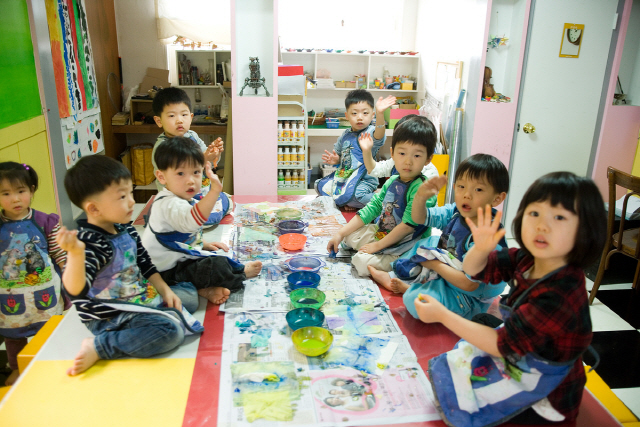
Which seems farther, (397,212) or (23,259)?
(397,212)

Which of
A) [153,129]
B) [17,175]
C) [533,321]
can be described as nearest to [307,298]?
[533,321]

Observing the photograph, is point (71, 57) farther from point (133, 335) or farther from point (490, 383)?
point (490, 383)

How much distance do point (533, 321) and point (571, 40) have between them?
3.49 meters

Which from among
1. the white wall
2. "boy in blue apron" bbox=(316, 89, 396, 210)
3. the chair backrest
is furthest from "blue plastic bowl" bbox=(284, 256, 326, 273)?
the white wall

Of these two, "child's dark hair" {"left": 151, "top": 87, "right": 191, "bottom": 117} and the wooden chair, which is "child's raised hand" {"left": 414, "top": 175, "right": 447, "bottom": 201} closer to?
the wooden chair

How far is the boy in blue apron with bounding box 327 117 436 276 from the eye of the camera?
7.59 feet

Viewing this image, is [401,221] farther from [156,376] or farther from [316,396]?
[156,376]

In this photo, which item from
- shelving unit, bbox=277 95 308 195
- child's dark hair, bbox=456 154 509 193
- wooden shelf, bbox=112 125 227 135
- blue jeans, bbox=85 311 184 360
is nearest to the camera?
blue jeans, bbox=85 311 184 360

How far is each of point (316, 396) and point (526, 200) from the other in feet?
3.06

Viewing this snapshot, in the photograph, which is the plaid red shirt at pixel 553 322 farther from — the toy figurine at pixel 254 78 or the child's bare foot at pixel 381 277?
the toy figurine at pixel 254 78

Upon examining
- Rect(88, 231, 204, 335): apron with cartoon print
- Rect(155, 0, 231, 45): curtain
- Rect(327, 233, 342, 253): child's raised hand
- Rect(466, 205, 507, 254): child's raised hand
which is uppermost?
Rect(155, 0, 231, 45): curtain

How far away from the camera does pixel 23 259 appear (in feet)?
6.65

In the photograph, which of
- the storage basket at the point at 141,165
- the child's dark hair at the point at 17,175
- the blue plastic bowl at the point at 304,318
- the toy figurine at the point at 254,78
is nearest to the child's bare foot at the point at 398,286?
the blue plastic bowl at the point at 304,318

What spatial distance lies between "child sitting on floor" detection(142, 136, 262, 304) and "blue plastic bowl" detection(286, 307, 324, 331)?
0.38 metres
